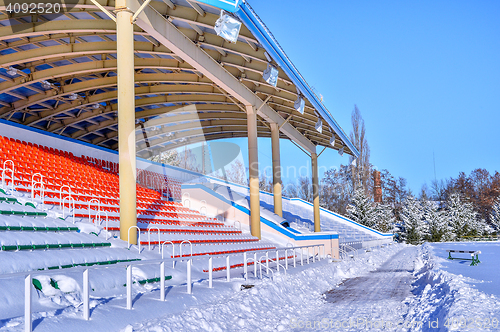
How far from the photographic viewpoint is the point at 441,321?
5703 millimetres

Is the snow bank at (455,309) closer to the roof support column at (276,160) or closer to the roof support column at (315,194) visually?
the roof support column at (276,160)

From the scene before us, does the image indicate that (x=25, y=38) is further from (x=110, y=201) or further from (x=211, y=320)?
(x=211, y=320)

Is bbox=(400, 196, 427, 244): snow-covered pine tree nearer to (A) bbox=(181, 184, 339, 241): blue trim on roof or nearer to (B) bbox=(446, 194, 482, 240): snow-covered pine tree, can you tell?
(B) bbox=(446, 194, 482, 240): snow-covered pine tree

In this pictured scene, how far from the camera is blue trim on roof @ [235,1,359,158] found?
1282 centimetres

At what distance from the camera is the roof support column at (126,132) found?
10969 mm

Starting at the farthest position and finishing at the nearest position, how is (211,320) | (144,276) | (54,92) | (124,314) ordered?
(54,92) < (144,276) < (211,320) < (124,314)

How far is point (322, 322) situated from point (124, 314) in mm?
3203

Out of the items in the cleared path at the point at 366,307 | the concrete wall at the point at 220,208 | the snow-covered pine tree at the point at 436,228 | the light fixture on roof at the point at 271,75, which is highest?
the light fixture on roof at the point at 271,75

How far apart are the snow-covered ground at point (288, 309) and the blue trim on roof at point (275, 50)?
293 inches

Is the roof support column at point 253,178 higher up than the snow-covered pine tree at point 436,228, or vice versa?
the roof support column at point 253,178

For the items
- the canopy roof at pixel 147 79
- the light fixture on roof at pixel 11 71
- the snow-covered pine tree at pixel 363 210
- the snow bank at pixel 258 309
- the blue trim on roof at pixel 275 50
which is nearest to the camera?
the snow bank at pixel 258 309

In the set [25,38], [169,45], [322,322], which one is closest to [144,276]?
[322,322]

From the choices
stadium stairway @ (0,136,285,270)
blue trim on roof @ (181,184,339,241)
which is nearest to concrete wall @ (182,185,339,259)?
blue trim on roof @ (181,184,339,241)

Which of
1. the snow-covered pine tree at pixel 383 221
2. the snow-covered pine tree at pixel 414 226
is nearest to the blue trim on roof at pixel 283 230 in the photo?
the snow-covered pine tree at pixel 383 221
